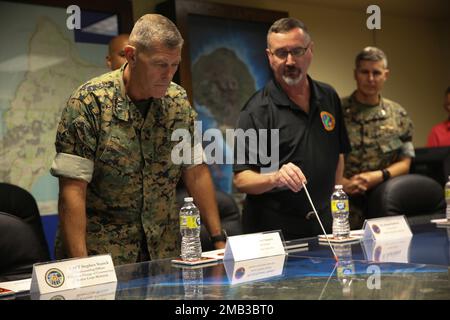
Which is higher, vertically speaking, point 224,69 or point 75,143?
point 224,69

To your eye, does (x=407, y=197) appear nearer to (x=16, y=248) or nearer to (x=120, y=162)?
(x=120, y=162)

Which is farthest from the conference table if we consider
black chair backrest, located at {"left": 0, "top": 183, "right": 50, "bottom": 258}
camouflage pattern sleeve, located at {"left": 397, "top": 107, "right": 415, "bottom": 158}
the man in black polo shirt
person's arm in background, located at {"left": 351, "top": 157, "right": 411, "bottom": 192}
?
camouflage pattern sleeve, located at {"left": 397, "top": 107, "right": 415, "bottom": 158}

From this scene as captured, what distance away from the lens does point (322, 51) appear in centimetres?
548

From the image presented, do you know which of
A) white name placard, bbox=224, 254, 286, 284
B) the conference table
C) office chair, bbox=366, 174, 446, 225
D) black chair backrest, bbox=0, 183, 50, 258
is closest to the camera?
the conference table

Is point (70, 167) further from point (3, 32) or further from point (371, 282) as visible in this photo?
point (3, 32)

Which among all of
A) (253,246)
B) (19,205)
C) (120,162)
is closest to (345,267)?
(253,246)

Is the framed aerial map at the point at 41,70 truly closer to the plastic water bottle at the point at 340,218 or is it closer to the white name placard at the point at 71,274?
the plastic water bottle at the point at 340,218

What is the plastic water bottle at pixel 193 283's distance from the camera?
159cm

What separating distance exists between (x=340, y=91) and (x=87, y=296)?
4323 mm

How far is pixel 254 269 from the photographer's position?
77.9 inches

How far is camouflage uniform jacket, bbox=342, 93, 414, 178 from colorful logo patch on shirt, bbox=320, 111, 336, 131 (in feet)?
3.37

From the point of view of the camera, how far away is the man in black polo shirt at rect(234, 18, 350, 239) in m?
2.98

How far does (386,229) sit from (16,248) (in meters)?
1.42

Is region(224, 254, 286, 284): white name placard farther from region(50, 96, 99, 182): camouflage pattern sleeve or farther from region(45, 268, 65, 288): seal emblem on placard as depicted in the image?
region(50, 96, 99, 182): camouflage pattern sleeve
